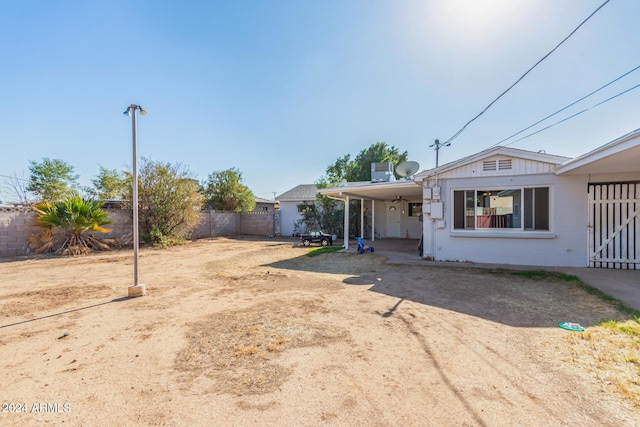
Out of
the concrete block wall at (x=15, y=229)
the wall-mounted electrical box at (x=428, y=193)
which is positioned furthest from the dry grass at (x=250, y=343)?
the concrete block wall at (x=15, y=229)

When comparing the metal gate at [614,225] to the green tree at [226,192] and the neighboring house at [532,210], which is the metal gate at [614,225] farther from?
the green tree at [226,192]

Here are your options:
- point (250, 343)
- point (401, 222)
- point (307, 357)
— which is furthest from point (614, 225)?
point (401, 222)

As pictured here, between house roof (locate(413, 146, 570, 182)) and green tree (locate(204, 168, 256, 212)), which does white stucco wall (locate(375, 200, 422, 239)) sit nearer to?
house roof (locate(413, 146, 570, 182))

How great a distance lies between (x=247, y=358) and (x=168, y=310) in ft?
7.72

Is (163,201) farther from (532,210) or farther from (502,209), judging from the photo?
(532,210)

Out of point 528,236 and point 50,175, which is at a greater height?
point 50,175

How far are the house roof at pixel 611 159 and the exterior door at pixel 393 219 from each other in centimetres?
969

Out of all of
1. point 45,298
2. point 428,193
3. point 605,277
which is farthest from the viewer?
point 428,193

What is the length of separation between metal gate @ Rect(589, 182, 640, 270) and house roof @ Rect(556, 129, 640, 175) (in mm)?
555

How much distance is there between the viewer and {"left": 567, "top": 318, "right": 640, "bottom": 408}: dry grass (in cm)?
236

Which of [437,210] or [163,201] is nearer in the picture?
[437,210]

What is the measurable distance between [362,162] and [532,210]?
53.3ft

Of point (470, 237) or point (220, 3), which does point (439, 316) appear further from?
point (220, 3)

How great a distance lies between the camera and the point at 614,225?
7.02m
